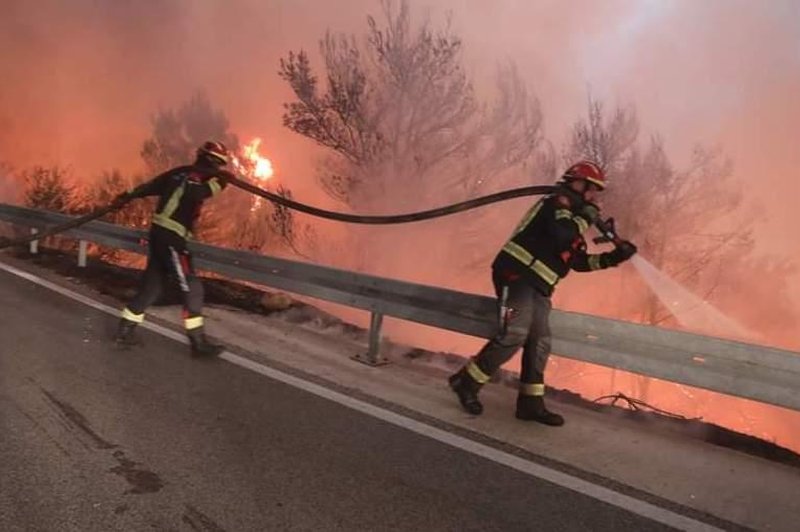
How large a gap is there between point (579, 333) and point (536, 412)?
0.46 meters

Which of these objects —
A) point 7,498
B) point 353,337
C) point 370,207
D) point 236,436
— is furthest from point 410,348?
point 370,207

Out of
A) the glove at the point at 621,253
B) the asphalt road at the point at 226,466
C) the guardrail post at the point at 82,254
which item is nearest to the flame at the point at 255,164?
the guardrail post at the point at 82,254

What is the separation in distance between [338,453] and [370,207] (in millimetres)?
15440

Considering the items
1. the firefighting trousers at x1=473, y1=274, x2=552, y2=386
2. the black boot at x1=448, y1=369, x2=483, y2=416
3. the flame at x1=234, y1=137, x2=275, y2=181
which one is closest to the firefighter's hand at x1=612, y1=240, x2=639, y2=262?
the firefighting trousers at x1=473, y1=274, x2=552, y2=386

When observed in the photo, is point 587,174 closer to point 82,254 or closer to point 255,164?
point 82,254

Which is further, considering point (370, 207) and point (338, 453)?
point (370, 207)

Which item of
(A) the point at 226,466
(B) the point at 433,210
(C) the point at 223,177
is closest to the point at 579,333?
(B) the point at 433,210

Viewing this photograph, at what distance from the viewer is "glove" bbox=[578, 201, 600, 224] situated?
140 inches

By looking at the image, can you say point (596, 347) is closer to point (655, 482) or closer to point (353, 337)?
point (655, 482)

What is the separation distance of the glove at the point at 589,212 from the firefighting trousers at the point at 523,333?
0.42m

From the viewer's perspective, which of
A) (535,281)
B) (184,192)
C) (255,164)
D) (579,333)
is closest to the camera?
(535,281)

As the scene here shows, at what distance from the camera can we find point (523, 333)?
3639mm

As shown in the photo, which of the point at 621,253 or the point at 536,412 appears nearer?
the point at 621,253

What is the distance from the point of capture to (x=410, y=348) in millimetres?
5668
